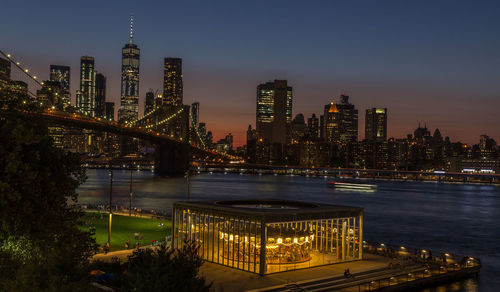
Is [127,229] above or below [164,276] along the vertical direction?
below

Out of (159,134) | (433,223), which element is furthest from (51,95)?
(433,223)

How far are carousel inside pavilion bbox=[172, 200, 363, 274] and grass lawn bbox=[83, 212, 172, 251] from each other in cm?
627

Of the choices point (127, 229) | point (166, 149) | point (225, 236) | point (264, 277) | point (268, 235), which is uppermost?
point (166, 149)

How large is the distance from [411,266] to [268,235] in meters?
7.86

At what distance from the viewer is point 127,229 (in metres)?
37.2

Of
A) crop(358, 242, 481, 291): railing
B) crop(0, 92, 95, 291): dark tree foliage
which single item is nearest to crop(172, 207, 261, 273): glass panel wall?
crop(358, 242, 481, 291): railing

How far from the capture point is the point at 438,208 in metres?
77.6

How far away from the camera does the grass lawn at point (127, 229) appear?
3209 cm

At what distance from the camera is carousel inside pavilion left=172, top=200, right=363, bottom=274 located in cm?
2308

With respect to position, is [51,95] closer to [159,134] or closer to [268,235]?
[159,134]

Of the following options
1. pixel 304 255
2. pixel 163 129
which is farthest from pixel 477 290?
pixel 163 129

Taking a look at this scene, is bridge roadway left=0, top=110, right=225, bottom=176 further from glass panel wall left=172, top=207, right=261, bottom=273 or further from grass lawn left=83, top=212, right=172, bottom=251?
glass panel wall left=172, top=207, right=261, bottom=273

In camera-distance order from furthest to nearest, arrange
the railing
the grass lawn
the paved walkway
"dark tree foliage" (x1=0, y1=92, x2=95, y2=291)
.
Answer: the grass lawn < the railing < the paved walkway < "dark tree foliage" (x1=0, y1=92, x2=95, y2=291)

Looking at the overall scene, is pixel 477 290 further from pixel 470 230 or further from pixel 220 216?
pixel 470 230
